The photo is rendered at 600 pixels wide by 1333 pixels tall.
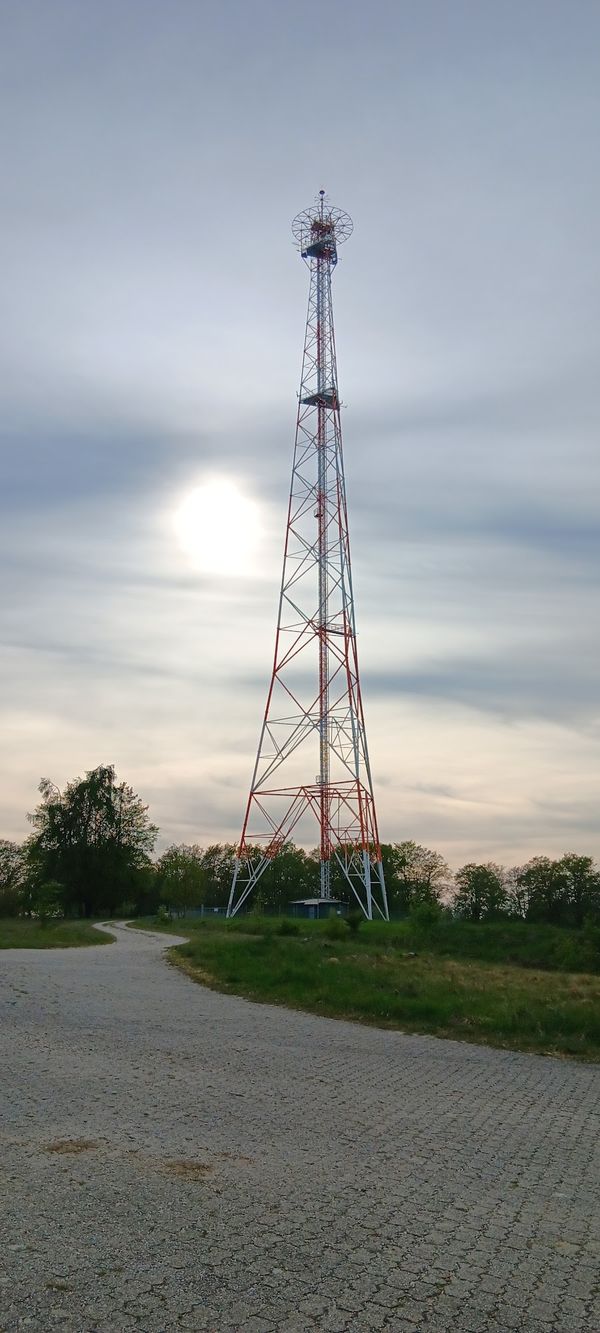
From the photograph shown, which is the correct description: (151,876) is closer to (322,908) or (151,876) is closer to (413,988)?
(322,908)

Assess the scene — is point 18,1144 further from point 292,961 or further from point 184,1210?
point 292,961

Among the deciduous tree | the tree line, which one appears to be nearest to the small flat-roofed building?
the tree line

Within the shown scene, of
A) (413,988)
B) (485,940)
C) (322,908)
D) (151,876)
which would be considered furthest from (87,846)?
(413,988)

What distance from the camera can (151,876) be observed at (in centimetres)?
8888

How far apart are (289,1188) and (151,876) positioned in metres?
85.2

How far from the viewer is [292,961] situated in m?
21.8

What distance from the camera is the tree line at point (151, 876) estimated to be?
75062 millimetres

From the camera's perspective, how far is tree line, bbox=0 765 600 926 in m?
75.1

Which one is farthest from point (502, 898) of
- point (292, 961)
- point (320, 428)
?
point (292, 961)

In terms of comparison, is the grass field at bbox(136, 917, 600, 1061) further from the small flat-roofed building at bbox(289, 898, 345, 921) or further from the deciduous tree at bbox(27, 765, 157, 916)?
the deciduous tree at bbox(27, 765, 157, 916)

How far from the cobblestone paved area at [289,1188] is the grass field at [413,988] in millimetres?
2074

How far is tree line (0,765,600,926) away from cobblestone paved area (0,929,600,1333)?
46.6 metres

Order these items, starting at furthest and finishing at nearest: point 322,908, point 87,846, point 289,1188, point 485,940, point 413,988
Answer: point 87,846, point 322,908, point 485,940, point 413,988, point 289,1188

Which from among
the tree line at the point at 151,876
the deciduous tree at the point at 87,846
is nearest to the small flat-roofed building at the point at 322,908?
the tree line at the point at 151,876
